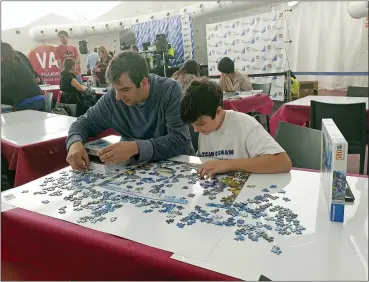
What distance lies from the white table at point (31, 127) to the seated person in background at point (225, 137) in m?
1.41

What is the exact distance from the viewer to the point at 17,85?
383 centimetres

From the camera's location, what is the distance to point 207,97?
1.63 metres

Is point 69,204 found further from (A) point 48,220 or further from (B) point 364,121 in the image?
(B) point 364,121

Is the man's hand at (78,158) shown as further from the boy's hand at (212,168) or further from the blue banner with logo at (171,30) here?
the blue banner with logo at (171,30)

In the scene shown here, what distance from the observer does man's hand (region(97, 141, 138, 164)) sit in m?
1.69

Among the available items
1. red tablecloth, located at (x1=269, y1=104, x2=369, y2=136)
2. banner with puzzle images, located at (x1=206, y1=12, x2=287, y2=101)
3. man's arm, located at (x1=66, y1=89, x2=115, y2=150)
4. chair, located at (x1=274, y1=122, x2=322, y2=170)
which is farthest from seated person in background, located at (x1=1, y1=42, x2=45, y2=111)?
banner with puzzle images, located at (x1=206, y1=12, x2=287, y2=101)

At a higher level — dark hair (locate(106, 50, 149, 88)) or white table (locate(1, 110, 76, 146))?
dark hair (locate(106, 50, 149, 88))

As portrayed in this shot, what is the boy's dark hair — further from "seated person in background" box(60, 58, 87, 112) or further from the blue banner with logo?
the blue banner with logo

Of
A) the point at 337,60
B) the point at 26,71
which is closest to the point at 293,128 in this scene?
the point at 26,71

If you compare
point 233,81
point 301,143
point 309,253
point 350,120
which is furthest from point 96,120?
point 233,81

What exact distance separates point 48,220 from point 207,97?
0.92 meters

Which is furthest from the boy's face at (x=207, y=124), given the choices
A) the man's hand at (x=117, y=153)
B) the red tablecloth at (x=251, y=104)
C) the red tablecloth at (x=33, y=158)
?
the red tablecloth at (x=251, y=104)

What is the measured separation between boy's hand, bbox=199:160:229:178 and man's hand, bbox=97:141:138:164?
422 mm

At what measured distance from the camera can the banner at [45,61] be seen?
37.1ft
